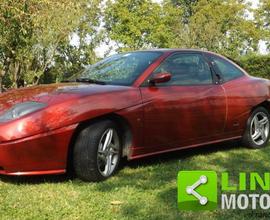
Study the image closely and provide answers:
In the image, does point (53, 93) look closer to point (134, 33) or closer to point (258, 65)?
point (258, 65)

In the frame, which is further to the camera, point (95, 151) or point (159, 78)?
point (159, 78)

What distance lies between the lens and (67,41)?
35.6 metres

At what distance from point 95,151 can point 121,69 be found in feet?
4.45

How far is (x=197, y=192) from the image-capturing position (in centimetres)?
416

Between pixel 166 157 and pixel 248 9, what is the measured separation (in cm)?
4775

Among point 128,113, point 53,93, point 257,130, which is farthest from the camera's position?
point 257,130

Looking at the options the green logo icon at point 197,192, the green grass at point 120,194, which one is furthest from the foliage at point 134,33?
the green logo icon at point 197,192

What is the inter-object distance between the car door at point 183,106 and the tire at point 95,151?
507 millimetres

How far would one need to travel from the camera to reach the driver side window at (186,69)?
20.2 feet

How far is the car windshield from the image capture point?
5.89 metres

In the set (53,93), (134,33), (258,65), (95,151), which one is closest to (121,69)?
(53,93)

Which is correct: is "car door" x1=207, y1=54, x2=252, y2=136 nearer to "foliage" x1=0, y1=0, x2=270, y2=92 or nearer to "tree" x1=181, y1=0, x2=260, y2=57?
"foliage" x1=0, y1=0, x2=270, y2=92

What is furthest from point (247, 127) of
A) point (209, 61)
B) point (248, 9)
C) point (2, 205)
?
point (248, 9)

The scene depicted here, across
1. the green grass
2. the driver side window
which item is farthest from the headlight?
the driver side window
